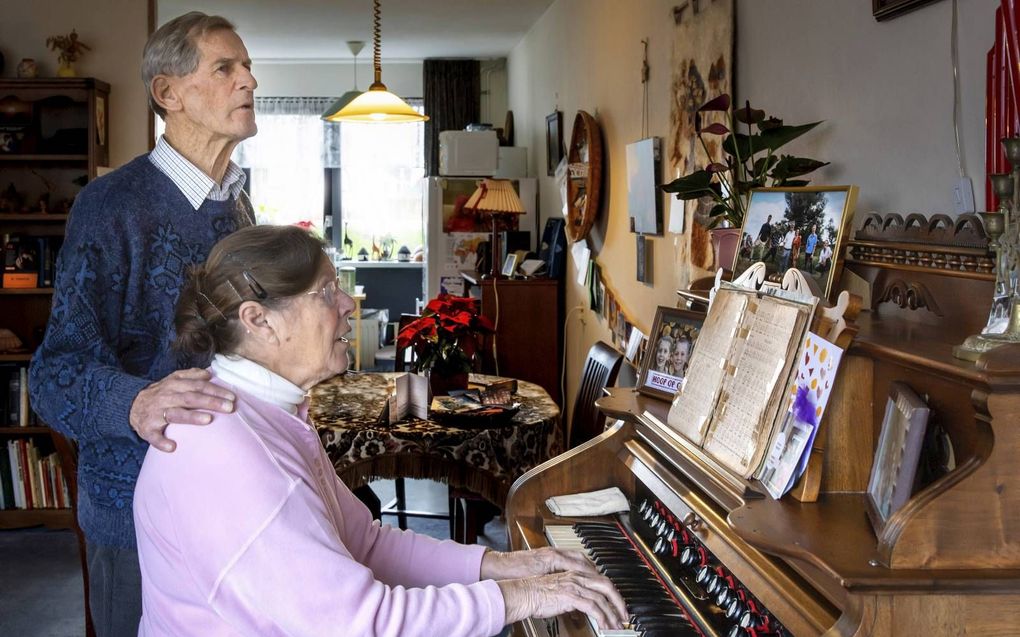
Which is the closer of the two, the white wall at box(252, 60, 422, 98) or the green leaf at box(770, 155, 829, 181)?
the green leaf at box(770, 155, 829, 181)

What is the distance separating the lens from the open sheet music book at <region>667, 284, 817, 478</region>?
160 cm

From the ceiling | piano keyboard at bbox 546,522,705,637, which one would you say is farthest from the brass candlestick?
the ceiling

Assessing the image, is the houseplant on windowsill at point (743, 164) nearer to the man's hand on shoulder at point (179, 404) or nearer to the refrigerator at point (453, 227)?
the man's hand on shoulder at point (179, 404)

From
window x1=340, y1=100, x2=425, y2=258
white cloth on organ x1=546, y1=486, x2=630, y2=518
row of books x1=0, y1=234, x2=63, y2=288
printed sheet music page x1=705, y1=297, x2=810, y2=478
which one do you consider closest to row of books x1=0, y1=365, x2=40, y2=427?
row of books x1=0, y1=234, x2=63, y2=288

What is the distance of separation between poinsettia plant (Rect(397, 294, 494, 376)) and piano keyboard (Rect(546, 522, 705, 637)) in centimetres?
171

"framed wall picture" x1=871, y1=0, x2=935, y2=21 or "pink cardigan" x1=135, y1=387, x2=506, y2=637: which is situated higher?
"framed wall picture" x1=871, y1=0, x2=935, y2=21

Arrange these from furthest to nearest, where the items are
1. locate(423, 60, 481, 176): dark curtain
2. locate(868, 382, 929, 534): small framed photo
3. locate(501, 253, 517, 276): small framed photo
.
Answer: locate(423, 60, 481, 176): dark curtain, locate(501, 253, 517, 276): small framed photo, locate(868, 382, 929, 534): small framed photo

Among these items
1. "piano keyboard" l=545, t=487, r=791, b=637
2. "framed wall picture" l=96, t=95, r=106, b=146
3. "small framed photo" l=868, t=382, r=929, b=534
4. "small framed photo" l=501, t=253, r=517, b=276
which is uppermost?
"framed wall picture" l=96, t=95, r=106, b=146

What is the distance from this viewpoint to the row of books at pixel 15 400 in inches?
195

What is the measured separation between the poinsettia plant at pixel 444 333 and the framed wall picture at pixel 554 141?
2902 millimetres

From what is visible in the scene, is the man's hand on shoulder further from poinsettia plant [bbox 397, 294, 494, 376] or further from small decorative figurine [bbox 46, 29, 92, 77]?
small decorative figurine [bbox 46, 29, 92, 77]

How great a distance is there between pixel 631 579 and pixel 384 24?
6.58m

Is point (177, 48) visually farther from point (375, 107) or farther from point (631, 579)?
point (375, 107)

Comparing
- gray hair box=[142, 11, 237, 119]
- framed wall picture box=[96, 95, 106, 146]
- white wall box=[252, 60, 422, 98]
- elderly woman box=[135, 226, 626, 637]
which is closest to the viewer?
elderly woman box=[135, 226, 626, 637]
